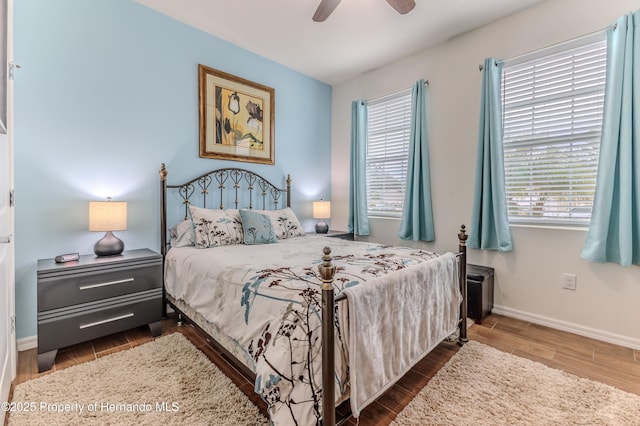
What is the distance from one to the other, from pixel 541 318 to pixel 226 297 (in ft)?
9.14

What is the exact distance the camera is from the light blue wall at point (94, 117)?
2.19 m

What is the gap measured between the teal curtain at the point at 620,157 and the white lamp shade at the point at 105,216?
3.75 metres

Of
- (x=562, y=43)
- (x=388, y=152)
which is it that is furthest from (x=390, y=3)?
(x=388, y=152)

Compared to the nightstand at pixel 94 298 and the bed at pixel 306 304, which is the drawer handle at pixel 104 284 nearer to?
the nightstand at pixel 94 298

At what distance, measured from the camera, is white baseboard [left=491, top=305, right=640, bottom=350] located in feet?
7.45

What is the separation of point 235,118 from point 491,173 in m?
2.77

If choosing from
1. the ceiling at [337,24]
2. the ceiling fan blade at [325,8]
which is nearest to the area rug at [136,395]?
the ceiling fan blade at [325,8]

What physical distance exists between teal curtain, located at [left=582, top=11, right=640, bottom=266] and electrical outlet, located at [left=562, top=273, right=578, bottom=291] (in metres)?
0.28

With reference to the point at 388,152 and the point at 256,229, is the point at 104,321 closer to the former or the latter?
the point at 256,229

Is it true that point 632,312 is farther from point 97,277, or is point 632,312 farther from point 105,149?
point 105,149

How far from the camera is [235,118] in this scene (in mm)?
3373

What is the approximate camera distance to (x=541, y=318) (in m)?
2.68

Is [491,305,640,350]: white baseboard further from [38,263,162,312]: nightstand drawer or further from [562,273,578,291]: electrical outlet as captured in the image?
[38,263,162,312]: nightstand drawer

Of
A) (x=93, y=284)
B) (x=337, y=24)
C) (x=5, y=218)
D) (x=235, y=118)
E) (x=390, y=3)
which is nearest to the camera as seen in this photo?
(x=5, y=218)
